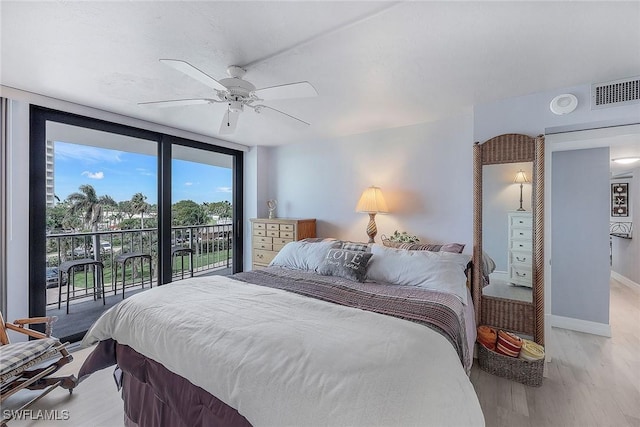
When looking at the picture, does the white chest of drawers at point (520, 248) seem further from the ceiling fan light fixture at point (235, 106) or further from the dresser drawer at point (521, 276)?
the ceiling fan light fixture at point (235, 106)

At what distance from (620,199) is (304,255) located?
574cm

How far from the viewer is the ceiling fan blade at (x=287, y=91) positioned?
1715 millimetres

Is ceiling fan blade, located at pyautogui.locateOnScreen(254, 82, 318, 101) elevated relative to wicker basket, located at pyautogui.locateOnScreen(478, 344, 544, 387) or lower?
elevated

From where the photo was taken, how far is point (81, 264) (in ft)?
10.3

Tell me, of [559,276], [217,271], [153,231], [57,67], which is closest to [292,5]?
[57,67]

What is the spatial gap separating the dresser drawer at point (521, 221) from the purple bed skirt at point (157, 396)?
2591 mm

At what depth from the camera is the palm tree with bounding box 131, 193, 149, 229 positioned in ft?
11.4

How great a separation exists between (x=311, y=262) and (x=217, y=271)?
2.78 m

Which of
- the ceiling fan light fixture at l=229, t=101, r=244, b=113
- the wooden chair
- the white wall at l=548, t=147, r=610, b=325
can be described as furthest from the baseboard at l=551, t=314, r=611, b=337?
the wooden chair

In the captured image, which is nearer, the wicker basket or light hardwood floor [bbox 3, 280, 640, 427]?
light hardwood floor [bbox 3, 280, 640, 427]

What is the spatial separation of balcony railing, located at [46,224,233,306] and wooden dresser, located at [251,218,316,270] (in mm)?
662

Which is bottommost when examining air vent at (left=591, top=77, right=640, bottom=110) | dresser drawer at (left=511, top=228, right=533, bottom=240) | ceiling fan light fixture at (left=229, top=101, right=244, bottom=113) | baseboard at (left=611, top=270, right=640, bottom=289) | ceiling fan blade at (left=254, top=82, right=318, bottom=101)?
baseboard at (left=611, top=270, right=640, bottom=289)

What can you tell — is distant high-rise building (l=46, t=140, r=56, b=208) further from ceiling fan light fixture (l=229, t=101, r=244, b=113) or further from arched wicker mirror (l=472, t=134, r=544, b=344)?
arched wicker mirror (l=472, t=134, r=544, b=344)

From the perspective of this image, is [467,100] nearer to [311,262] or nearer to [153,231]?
[311,262]
